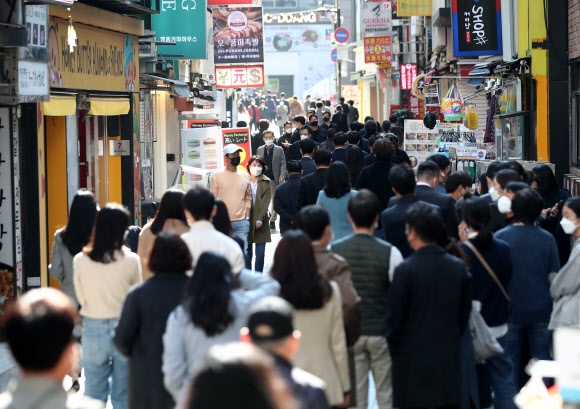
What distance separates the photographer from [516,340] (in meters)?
A: 8.44

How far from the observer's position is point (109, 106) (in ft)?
53.7

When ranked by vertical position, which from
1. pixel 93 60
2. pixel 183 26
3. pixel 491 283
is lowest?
pixel 491 283

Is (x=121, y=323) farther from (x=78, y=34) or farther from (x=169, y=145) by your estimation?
(x=169, y=145)

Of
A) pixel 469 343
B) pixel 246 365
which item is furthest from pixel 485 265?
pixel 246 365

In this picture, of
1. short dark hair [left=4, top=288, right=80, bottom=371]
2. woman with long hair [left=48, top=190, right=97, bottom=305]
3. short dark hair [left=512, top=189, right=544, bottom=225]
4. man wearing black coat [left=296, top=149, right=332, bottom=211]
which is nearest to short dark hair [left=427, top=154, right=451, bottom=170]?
man wearing black coat [left=296, top=149, right=332, bottom=211]

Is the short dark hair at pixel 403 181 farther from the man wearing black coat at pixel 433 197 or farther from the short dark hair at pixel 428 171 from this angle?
the short dark hair at pixel 428 171

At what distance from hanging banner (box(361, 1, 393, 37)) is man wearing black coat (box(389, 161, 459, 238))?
32523 millimetres

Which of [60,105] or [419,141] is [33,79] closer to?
[60,105]

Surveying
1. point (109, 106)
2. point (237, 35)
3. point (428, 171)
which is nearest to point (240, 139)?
point (109, 106)

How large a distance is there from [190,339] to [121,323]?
642mm

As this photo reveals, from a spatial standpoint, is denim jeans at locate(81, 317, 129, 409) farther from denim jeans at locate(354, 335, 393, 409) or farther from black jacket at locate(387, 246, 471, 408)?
black jacket at locate(387, 246, 471, 408)

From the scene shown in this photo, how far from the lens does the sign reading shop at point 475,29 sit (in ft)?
65.7

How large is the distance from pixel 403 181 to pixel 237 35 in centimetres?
2105

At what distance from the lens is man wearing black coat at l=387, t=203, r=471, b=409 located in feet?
22.3
